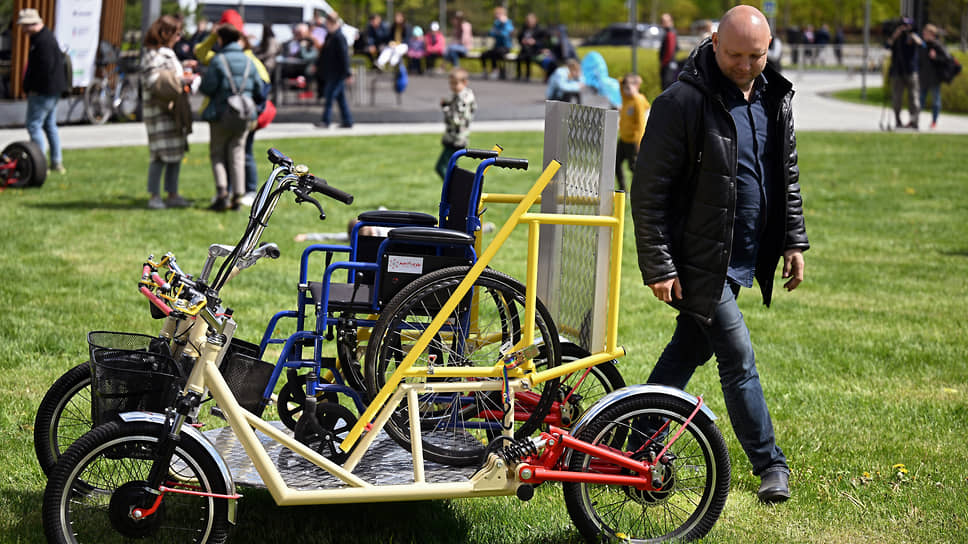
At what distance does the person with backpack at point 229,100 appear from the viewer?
11.3 m

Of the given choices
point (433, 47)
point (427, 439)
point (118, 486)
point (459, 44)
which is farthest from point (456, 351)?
point (459, 44)

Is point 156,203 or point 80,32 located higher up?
point 80,32

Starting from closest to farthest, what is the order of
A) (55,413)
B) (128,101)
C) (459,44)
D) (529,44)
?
(55,413) < (128,101) < (529,44) < (459,44)

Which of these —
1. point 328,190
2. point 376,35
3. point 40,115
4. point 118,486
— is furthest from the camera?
point 376,35

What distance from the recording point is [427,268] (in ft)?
14.3

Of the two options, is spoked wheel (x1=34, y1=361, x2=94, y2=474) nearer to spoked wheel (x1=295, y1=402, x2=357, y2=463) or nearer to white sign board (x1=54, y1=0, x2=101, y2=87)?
spoked wheel (x1=295, y1=402, x2=357, y2=463)

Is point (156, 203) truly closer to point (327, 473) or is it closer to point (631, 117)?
point (631, 117)

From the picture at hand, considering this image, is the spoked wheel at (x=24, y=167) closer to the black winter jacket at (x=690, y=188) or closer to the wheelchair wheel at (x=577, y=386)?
the wheelchair wheel at (x=577, y=386)

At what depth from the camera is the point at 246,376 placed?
4324 millimetres

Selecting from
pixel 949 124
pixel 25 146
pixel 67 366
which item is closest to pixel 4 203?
pixel 25 146

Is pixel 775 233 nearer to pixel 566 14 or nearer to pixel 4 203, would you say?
pixel 4 203

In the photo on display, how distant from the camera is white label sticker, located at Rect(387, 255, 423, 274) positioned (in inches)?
170

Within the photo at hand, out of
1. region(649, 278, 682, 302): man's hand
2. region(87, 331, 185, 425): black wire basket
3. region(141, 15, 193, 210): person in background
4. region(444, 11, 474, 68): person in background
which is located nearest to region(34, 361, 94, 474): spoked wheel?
region(87, 331, 185, 425): black wire basket

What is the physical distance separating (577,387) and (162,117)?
26.8 feet
